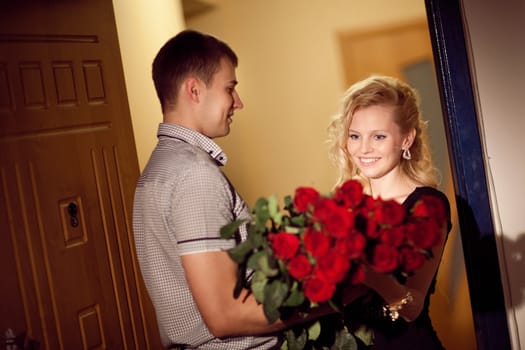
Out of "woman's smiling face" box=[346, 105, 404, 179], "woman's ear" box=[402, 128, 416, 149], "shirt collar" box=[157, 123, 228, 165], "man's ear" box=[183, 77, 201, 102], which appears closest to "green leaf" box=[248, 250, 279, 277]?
"shirt collar" box=[157, 123, 228, 165]

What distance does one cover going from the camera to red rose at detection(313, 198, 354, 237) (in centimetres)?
Answer: 124

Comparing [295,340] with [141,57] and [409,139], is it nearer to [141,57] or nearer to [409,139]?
[409,139]

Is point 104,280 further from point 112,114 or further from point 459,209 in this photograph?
point 459,209

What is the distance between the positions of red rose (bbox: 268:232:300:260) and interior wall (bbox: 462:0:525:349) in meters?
1.09

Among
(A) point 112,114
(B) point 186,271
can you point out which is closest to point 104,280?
(A) point 112,114

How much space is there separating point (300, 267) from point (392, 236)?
0.22 metres

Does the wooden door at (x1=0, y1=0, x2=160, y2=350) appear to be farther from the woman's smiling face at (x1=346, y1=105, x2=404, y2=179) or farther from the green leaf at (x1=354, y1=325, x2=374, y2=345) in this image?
the green leaf at (x1=354, y1=325, x2=374, y2=345)

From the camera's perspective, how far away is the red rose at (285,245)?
4.18 ft

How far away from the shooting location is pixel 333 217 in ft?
4.10

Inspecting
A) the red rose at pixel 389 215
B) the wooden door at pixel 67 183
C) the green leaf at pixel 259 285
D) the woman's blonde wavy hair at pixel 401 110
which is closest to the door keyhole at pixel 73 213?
the wooden door at pixel 67 183

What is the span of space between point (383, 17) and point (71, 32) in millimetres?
2160

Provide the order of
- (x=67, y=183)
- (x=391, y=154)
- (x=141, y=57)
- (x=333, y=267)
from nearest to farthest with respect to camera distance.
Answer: (x=333, y=267) → (x=391, y=154) → (x=67, y=183) → (x=141, y=57)

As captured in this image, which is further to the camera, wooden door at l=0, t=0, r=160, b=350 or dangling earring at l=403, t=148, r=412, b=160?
wooden door at l=0, t=0, r=160, b=350

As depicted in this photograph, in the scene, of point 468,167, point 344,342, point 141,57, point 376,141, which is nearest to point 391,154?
point 376,141
